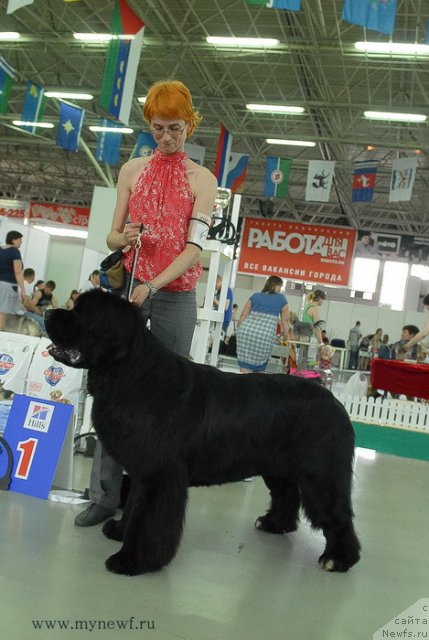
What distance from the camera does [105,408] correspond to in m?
2.16

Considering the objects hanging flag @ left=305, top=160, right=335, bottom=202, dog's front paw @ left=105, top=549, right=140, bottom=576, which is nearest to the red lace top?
dog's front paw @ left=105, top=549, right=140, bottom=576

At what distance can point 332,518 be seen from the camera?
2457 millimetres

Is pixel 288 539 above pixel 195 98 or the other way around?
the other way around

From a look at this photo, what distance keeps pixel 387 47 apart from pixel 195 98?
5.41 m

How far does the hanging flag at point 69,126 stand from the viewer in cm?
1221

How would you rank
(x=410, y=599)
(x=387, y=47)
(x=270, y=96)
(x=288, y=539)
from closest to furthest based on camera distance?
(x=410, y=599)
(x=288, y=539)
(x=387, y=47)
(x=270, y=96)

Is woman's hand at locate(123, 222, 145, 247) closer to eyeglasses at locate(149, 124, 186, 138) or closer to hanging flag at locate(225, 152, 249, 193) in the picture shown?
eyeglasses at locate(149, 124, 186, 138)

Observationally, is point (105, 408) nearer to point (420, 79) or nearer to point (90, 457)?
point (90, 457)

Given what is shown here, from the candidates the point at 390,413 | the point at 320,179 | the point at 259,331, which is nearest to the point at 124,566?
the point at 259,331

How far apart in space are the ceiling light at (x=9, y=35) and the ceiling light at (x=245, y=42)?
12.1 feet

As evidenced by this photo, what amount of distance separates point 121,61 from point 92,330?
6660 mm

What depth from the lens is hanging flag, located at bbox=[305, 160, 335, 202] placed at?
1405 cm

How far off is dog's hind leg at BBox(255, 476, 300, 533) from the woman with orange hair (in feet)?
2.38

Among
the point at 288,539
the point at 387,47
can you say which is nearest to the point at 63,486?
the point at 288,539
